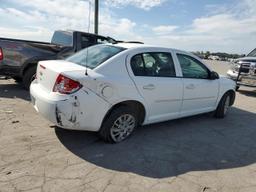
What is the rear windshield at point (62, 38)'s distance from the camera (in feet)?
27.2

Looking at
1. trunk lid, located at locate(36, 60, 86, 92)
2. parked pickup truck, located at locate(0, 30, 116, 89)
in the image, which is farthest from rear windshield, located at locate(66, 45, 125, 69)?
parked pickup truck, located at locate(0, 30, 116, 89)

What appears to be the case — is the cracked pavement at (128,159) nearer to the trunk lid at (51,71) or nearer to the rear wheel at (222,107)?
the rear wheel at (222,107)

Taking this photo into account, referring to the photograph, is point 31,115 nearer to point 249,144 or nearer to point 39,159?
point 39,159

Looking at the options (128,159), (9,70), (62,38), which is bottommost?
(128,159)

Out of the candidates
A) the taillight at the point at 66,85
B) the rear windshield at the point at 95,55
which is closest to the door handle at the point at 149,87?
the rear windshield at the point at 95,55

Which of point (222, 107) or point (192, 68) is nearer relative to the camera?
point (192, 68)

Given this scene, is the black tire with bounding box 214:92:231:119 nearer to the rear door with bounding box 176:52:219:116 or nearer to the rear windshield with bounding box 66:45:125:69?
the rear door with bounding box 176:52:219:116

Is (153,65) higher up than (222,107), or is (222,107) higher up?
(153,65)

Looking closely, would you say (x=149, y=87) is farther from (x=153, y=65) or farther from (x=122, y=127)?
(x=122, y=127)

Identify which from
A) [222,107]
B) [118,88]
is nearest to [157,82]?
[118,88]

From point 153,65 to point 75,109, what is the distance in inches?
66.2

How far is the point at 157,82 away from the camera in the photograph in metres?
4.52

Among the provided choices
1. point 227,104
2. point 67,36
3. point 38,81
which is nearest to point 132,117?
point 38,81

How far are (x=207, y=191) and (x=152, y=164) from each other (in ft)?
2.73
